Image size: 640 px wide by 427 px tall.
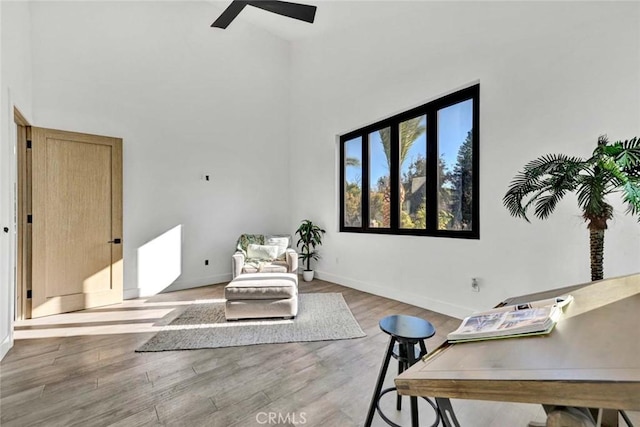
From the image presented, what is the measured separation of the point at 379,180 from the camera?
4574 millimetres

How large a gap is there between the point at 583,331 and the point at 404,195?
3.35m

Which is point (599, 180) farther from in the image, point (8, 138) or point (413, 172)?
point (8, 138)

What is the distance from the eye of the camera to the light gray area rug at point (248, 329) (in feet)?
8.95

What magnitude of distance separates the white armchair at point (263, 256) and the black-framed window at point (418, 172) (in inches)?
44.4

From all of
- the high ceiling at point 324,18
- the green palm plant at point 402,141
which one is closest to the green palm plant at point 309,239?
the green palm plant at point 402,141

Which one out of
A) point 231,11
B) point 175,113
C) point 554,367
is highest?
point 231,11

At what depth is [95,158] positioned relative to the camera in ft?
12.7

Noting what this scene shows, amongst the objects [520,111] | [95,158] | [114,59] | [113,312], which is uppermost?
[114,59]

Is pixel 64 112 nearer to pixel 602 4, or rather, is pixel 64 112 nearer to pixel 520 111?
pixel 520 111

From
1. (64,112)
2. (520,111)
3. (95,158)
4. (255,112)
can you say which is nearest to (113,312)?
(95,158)

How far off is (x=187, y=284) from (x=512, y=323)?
189 inches

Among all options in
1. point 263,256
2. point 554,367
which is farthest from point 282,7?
point 263,256

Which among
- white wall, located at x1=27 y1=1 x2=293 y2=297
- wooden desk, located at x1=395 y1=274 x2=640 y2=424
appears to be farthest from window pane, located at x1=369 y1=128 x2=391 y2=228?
wooden desk, located at x1=395 y1=274 x2=640 y2=424

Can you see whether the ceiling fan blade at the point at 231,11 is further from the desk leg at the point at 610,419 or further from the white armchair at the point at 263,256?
the desk leg at the point at 610,419
